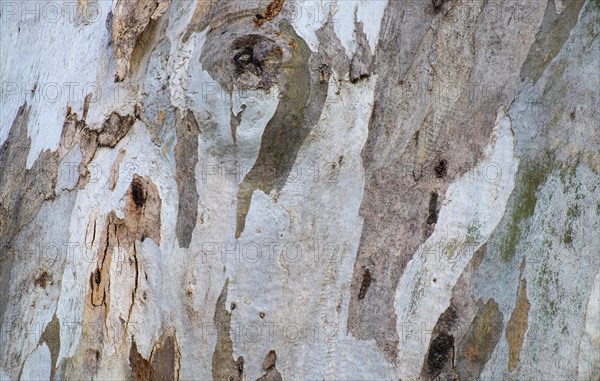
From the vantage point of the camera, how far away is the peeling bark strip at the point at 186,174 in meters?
1.43

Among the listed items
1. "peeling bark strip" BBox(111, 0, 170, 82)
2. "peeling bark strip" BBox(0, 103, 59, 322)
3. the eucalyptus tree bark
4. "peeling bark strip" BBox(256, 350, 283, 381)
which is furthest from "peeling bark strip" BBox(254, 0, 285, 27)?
"peeling bark strip" BBox(256, 350, 283, 381)

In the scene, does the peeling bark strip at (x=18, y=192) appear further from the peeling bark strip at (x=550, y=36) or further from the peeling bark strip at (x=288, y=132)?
the peeling bark strip at (x=550, y=36)

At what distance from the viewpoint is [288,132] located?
1.41 meters

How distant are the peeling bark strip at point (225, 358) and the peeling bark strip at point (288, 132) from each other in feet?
0.52

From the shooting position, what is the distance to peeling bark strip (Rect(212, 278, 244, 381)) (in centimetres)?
140

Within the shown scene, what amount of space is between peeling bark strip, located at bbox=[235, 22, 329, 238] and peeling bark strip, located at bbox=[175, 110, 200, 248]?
8cm

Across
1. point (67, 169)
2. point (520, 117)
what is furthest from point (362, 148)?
point (67, 169)

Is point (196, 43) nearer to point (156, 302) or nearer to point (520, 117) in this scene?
point (156, 302)

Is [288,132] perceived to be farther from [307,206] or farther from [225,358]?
[225,358]

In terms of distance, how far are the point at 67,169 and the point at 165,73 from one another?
0.83 ft

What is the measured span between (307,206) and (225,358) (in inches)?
11.9

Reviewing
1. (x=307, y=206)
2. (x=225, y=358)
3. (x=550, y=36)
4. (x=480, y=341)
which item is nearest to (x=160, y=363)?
(x=225, y=358)

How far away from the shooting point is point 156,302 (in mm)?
1407

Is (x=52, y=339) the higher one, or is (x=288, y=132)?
(x=288, y=132)
